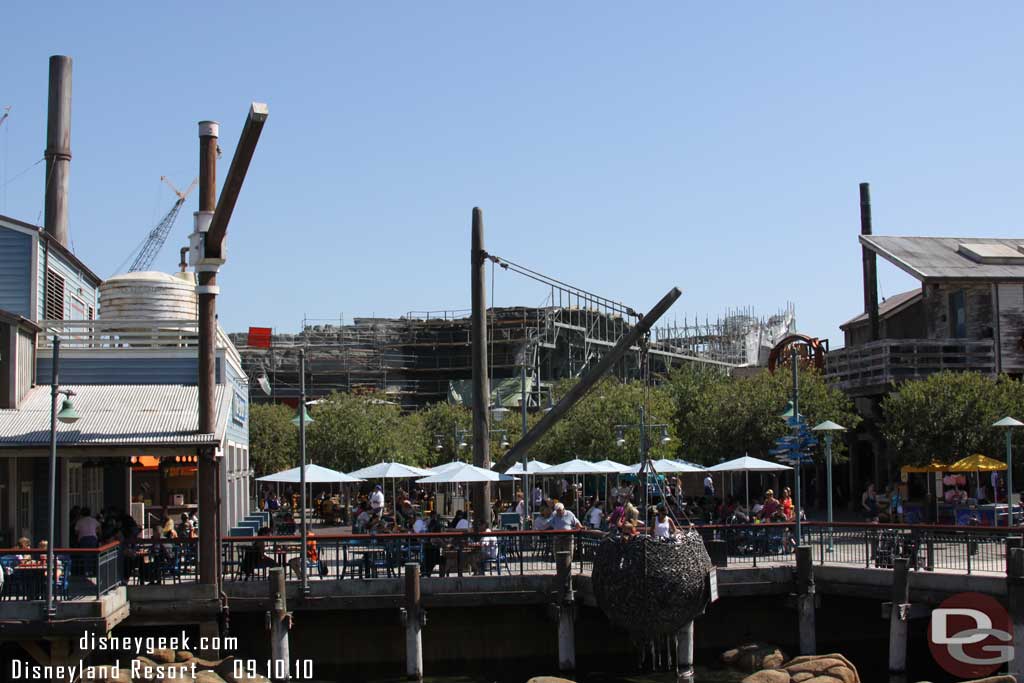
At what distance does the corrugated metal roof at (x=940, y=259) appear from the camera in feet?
148

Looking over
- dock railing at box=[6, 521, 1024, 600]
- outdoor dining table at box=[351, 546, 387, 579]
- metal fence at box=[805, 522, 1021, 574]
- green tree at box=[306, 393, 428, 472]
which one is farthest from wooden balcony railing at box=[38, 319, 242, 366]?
green tree at box=[306, 393, 428, 472]

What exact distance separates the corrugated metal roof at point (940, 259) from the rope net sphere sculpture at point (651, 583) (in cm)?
2709

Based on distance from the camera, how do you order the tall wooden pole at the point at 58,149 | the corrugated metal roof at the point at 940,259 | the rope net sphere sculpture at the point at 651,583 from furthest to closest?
the corrugated metal roof at the point at 940,259, the tall wooden pole at the point at 58,149, the rope net sphere sculpture at the point at 651,583

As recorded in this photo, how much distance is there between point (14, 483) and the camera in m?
25.5

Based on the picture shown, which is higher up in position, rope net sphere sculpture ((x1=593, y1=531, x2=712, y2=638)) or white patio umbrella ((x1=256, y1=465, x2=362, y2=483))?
white patio umbrella ((x1=256, y1=465, x2=362, y2=483))

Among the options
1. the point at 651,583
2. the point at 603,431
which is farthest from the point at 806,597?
the point at 603,431

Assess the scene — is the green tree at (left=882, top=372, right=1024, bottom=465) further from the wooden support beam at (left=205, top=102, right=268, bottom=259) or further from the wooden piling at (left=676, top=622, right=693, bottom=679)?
the wooden support beam at (left=205, top=102, right=268, bottom=259)

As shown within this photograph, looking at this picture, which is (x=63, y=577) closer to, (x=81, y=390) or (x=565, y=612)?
(x=81, y=390)

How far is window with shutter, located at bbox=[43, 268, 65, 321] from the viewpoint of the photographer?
3053cm

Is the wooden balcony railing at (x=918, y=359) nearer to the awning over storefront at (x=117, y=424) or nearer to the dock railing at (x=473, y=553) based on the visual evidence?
the dock railing at (x=473, y=553)

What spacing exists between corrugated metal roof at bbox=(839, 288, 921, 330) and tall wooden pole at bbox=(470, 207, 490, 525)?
94.1 ft

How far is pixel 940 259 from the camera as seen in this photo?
1889 inches

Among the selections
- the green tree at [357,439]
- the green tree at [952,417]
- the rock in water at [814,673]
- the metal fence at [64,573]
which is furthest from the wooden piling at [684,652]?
the green tree at [357,439]

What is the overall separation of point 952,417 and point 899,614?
16791 millimetres
